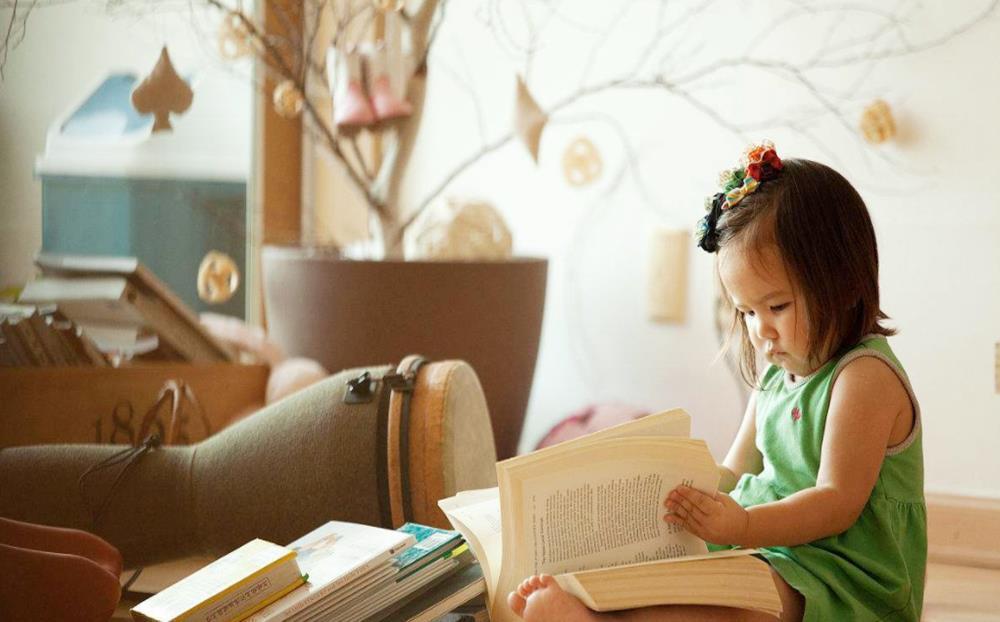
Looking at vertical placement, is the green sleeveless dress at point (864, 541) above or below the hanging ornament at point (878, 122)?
below

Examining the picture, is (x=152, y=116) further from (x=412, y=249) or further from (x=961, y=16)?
(x=961, y=16)

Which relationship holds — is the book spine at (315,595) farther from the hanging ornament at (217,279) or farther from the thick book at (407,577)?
the hanging ornament at (217,279)

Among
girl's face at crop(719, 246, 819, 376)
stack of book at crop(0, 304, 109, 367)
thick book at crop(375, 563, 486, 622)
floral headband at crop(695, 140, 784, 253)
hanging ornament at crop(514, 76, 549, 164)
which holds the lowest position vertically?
thick book at crop(375, 563, 486, 622)

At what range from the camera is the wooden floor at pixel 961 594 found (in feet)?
4.48

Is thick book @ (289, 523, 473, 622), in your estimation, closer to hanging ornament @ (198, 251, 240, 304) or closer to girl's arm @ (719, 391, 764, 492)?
girl's arm @ (719, 391, 764, 492)

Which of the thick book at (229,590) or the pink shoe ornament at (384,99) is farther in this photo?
the pink shoe ornament at (384,99)

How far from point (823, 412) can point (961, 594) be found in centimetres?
56

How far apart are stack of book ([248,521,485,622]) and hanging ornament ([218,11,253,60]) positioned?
103 centimetres

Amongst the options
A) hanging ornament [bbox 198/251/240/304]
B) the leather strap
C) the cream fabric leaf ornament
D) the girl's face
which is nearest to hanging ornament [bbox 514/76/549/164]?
the cream fabric leaf ornament

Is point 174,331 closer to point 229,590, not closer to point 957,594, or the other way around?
point 229,590

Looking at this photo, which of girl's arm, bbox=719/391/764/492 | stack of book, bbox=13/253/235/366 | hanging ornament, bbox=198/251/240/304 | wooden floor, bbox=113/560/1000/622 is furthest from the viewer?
hanging ornament, bbox=198/251/240/304

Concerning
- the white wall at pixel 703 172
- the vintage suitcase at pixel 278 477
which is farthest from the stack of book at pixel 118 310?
the white wall at pixel 703 172

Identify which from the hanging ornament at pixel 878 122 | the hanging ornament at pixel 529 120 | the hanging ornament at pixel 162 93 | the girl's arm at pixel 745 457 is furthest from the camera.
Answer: the hanging ornament at pixel 529 120

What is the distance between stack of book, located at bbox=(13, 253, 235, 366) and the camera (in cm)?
154
